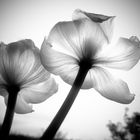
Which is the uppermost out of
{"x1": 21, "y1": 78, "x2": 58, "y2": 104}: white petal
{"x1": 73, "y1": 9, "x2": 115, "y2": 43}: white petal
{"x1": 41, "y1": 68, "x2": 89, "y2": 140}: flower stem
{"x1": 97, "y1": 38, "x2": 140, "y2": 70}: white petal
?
{"x1": 73, "y1": 9, "x2": 115, "y2": 43}: white petal

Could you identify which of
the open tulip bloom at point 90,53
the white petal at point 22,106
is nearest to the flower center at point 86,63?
the open tulip bloom at point 90,53

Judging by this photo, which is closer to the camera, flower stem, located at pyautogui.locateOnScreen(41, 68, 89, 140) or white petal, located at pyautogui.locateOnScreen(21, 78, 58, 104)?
flower stem, located at pyautogui.locateOnScreen(41, 68, 89, 140)

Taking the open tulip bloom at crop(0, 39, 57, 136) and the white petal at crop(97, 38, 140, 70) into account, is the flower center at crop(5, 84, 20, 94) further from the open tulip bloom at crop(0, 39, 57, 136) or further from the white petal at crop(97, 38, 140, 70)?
the white petal at crop(97, 38, 140, 70)

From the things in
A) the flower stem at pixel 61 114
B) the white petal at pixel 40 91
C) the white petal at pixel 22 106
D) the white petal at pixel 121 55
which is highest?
the white petal at pixel 121 55

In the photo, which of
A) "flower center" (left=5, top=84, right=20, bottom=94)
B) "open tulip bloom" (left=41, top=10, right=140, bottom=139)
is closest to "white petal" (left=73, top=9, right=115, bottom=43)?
"open tulip bloom" (left=41, top=10, right=140, bottom=139)

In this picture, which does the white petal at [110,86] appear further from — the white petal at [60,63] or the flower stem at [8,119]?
the flower stem at [8,119]

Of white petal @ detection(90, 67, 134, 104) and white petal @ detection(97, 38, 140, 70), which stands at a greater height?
white petal @ detection(97, 38, 140, 70)

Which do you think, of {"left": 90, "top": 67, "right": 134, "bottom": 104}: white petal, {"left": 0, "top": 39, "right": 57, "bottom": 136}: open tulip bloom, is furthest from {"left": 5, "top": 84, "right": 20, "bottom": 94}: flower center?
{"left": 90, "top": 67, "right": 134, "bottom": 104}: white petal
